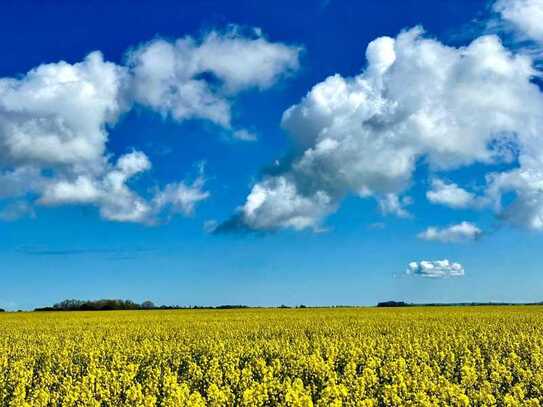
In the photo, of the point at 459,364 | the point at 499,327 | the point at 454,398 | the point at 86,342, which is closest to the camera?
the point at 454,398

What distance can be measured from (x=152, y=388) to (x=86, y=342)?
A: 16.8m

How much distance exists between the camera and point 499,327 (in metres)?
37.5

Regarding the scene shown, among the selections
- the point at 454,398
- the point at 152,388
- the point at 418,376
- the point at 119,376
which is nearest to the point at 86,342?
the point at 119,376

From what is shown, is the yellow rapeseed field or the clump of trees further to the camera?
the clump of trees

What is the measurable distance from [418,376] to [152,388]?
6674 millimetres

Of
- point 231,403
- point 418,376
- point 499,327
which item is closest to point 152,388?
point 231,403

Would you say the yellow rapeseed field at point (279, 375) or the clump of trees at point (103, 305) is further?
the clump of trees at point (103, 305)

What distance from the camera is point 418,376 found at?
47.3ft

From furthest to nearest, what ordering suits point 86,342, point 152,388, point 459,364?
point 86,342 → point 459,364 → point 152,388

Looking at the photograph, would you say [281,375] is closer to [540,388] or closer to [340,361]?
[340,361]

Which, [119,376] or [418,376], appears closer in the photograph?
[418,376]

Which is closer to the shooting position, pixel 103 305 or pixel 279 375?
pixel 279 375

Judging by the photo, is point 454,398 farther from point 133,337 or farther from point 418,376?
point 133,337

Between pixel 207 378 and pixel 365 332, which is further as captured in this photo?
pixel 365 332
